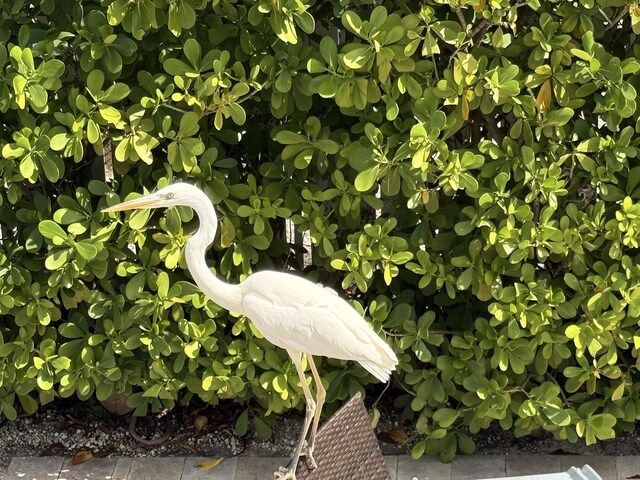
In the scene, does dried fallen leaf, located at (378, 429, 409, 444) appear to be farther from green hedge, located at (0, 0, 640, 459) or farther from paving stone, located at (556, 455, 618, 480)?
paving stone, located at (556, 455, 618, 480)

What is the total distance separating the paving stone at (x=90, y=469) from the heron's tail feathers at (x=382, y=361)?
157 centimetres

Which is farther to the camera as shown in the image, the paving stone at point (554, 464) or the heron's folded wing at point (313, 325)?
the paving stone at point (554, 464)

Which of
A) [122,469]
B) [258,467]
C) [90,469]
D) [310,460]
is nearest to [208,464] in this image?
[258,467]

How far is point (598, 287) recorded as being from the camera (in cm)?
452

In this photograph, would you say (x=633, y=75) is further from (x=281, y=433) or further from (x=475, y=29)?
(x=281, y=433)

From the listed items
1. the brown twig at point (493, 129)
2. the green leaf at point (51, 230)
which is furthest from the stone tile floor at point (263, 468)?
the brown twig at point (493, 129)

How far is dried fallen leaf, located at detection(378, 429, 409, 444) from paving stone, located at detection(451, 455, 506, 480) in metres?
0.26

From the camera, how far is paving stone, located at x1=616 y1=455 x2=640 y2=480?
189 inches

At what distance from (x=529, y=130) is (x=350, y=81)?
0.72 metres

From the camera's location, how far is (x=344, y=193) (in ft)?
14.7

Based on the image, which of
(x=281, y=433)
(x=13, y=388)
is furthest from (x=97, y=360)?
(x=281, y=433)

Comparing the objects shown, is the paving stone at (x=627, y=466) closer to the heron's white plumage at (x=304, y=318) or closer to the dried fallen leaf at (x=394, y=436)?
the dried fallen leaf at (x=394, y=436)

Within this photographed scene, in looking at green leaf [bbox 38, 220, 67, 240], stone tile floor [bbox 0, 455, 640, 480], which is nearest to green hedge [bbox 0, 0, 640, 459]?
green leaf [bbox 38, 220, 67, 240]

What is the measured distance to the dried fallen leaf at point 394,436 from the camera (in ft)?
16.6
